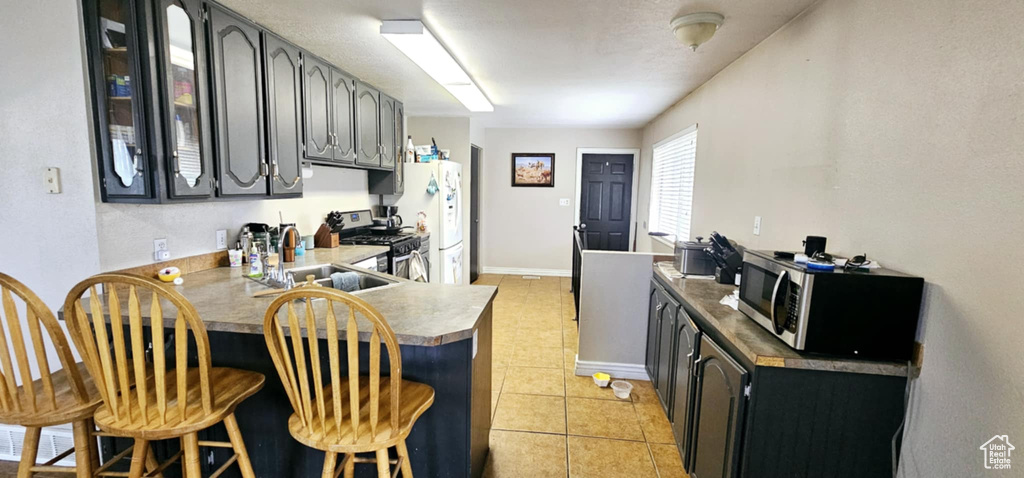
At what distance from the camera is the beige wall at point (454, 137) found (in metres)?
5.34

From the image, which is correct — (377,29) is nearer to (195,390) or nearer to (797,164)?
(195,390)

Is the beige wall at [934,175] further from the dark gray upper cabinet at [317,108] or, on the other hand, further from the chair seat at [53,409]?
the dark gray upper cabinet at [317,108]

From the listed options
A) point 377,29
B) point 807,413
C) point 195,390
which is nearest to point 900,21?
point 807,413

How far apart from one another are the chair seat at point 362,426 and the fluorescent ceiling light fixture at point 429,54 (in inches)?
71.0

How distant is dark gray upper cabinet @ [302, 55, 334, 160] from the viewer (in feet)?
9.27

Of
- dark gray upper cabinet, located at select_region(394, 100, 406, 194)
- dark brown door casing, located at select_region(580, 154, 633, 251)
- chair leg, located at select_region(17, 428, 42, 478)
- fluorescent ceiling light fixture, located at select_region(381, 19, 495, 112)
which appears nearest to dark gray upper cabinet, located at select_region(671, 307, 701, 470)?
fluorescent ceiling light fixture, located at select_region(381, 19, 495, 112)

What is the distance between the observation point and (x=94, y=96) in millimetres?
1766

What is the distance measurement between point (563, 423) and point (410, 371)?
1.21m

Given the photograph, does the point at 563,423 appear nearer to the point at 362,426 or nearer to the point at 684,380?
the point at 684,380

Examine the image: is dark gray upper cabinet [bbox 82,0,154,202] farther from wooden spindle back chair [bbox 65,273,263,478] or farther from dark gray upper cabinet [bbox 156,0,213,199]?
wooden spindle back chair [bbox 65,273,263,478]

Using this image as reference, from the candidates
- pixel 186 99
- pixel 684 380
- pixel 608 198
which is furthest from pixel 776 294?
pixel 608 198

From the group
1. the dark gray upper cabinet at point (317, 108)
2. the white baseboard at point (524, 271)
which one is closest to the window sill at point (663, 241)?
the white baseboard at point (524, 271)

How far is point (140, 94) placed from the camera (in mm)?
1774

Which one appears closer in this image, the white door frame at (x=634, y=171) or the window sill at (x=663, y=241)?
the window sill at (x=663, y=241)
